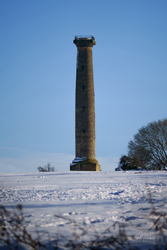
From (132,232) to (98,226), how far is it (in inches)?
15.7

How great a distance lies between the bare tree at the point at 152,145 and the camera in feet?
96.6

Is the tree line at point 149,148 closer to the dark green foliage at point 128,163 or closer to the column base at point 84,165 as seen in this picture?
the dark green foliage at point 128,163

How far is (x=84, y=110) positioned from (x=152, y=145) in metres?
8.54

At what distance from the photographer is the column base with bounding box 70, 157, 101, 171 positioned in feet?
82.8

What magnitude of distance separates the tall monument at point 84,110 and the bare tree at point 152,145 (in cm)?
595

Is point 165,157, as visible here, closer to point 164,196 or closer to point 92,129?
point 92,129

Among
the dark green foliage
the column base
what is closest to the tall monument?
the column base

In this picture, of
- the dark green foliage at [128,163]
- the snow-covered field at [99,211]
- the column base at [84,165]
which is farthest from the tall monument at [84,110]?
the snow-covered field at [99,211]

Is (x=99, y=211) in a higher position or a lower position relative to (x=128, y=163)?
lower

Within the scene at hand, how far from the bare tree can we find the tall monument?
595 cm

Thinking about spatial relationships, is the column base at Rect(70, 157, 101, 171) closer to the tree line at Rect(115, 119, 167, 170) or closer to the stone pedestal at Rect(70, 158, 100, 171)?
the stone pedestal at Rect(70, 158, 100, 171)

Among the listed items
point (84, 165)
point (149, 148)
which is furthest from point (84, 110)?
point (149, 148)

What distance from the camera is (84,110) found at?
26.4m

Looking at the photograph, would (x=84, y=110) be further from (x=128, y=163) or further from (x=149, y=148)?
(x=149, y=148)
